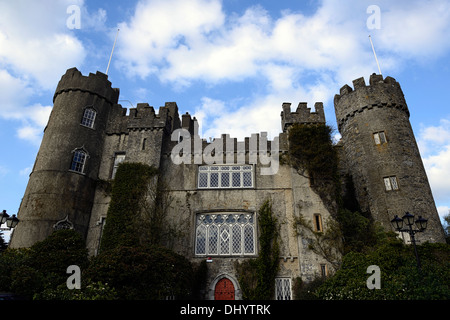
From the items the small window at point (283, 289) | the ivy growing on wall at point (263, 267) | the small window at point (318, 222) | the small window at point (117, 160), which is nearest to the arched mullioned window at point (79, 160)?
the small window at point (117, 160)

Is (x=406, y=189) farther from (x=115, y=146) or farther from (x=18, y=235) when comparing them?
(x=18, y=235)

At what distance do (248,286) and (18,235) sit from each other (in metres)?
13.3

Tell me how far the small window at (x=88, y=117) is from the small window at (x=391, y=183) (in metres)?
20.6

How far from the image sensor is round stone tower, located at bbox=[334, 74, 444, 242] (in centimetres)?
1861

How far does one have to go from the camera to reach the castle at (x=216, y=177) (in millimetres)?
16781

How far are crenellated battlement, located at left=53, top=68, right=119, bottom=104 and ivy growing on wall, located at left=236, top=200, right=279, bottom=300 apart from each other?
47.3 ft

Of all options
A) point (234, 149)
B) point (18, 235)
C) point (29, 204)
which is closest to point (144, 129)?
point (234, 149)

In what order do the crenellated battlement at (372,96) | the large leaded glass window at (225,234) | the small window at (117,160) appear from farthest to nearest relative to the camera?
1. the crenellated battlement at (372,96)
2. the small window at (117,160)
3. the large leaded glass window at (225,234)

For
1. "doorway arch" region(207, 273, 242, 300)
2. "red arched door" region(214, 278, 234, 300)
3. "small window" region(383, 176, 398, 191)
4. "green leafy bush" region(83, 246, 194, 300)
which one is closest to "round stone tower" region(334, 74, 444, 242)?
"small window" region(383, 176, 398, 191)

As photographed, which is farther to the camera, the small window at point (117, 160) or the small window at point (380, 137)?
the small window at point (380, 137)

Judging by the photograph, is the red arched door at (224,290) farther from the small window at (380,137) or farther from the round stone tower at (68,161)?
the small window at (380,137)

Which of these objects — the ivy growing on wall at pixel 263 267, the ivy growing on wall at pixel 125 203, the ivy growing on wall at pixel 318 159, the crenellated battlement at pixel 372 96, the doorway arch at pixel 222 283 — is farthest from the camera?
the crenellated battlement at pixel 372 96

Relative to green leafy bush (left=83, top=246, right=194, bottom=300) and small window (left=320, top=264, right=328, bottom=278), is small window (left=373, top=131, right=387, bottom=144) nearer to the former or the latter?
small window (left=320, top=264, right=328, bottom=278)

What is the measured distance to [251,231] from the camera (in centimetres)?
1745
